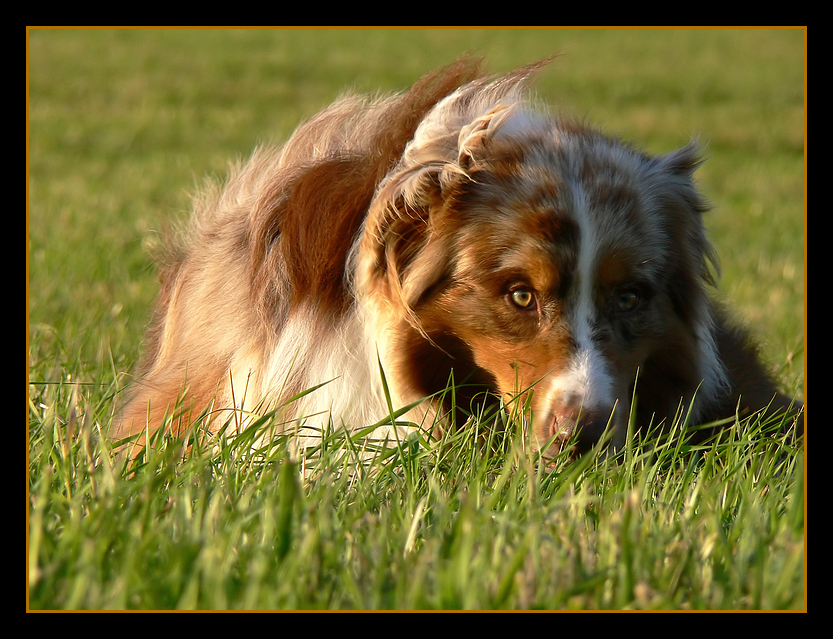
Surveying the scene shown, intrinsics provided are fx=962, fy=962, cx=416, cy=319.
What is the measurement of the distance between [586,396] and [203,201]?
214cm

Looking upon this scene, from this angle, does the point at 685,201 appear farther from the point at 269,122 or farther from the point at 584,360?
the point at 269,122

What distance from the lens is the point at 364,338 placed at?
3.34 m

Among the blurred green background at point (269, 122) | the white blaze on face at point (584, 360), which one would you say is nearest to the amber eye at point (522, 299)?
the white blaze on face at point (584, 360)

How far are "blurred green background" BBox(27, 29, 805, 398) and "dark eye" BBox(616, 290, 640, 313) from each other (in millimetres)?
929

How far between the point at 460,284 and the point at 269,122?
12561mm

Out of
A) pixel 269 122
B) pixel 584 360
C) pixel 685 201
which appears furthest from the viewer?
pixel 269 122

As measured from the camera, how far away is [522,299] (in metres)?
3.13

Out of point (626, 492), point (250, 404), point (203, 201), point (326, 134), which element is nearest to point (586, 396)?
point (626, 492)

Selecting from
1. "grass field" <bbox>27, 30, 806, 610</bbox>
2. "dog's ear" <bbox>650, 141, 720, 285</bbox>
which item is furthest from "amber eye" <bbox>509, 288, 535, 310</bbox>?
"dog's ear" <bbox>650, 141, 720, 285</bbox>

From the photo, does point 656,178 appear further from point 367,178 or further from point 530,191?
point 367,178

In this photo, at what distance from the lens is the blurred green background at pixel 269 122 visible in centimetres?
631

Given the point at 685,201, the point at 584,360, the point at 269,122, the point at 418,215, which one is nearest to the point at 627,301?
the point at 584,360

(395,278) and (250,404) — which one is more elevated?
(395,278)

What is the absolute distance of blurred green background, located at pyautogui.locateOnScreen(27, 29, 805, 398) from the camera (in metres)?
6.31
